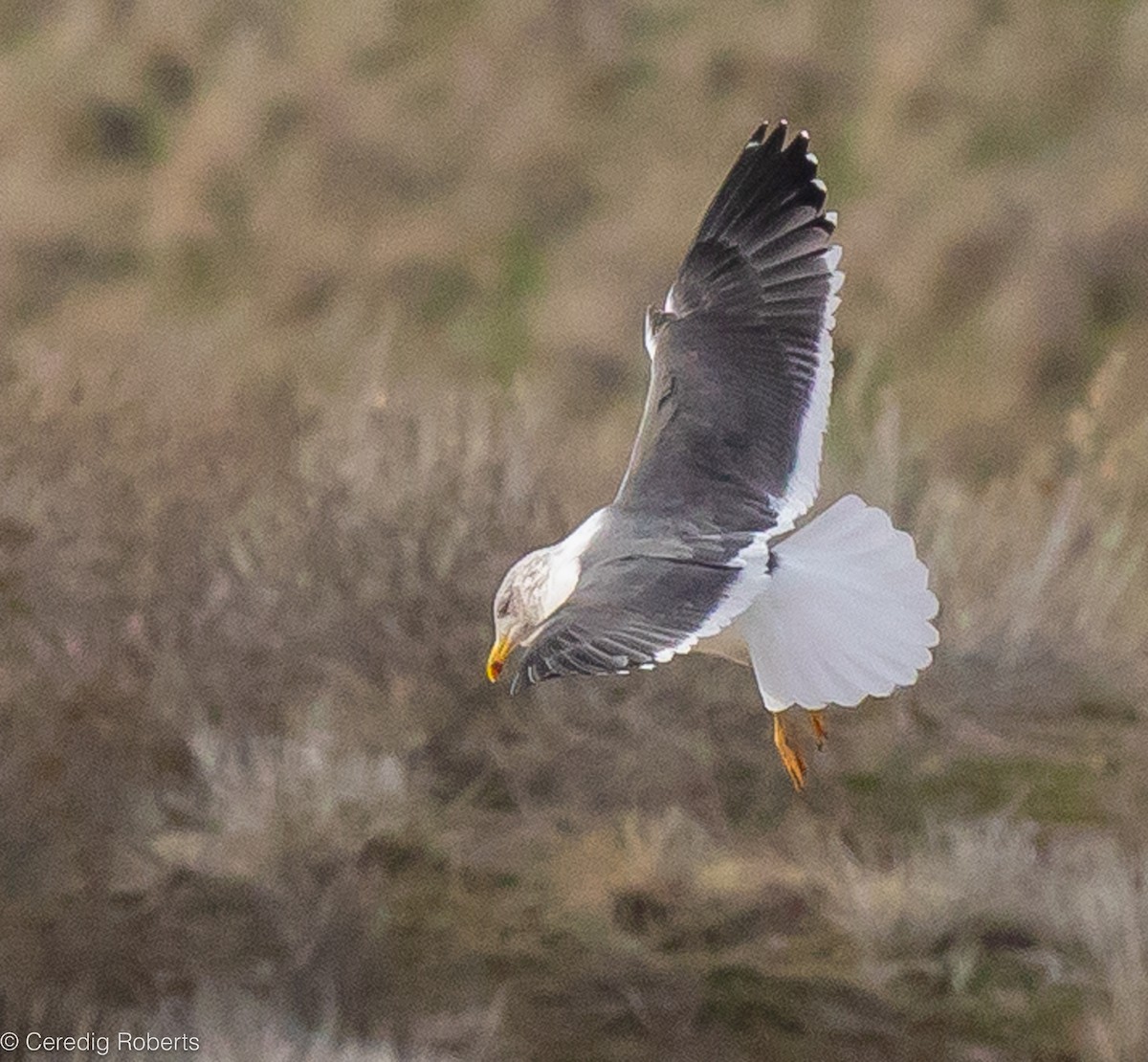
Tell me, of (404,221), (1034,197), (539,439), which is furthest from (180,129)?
(539,439)

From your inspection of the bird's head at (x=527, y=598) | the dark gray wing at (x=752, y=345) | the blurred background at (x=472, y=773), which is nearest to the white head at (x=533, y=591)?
the bird's head at (x=527, y=598)

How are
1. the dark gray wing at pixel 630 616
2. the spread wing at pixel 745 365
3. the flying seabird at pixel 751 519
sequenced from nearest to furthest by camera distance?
the dark gray wing at pixel 630 616 → the flying seabird at pixel 751 519 → the spread wing at pixel 745 365

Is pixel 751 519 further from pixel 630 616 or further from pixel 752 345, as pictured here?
pixel 630 616

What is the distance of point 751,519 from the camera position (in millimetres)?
3910

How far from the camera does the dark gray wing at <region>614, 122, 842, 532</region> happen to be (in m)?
4.00

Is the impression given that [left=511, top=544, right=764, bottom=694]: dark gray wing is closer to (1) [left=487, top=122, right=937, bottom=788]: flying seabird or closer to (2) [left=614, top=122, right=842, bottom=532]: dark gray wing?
(1) [left=487, top=122, right=937, bottom=788]: flying seabird

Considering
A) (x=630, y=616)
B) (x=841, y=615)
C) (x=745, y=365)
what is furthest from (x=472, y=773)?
(x=630, y=616)

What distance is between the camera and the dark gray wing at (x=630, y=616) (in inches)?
121

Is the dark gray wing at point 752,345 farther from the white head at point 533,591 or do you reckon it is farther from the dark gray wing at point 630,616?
the dark gray wing at point 630,616

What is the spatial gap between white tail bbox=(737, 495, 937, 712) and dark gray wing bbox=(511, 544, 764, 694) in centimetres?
12

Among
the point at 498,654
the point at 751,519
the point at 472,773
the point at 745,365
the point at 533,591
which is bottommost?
the point at 472,773

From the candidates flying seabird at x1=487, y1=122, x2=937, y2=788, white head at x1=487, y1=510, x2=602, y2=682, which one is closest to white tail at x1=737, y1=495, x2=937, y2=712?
flying seabird at x1=487, y1=122, x2=937, y2=788

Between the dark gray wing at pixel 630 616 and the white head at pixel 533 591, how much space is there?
0.26ft

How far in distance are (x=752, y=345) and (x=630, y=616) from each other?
98 cm
